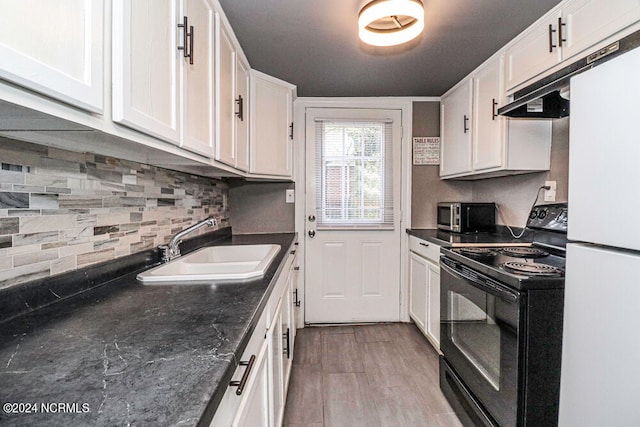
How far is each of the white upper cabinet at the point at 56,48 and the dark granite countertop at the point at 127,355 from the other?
0.49 metres

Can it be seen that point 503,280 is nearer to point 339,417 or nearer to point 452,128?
point 339,417

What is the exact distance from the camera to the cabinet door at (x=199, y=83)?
3.96 feet

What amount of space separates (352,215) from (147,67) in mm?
2369

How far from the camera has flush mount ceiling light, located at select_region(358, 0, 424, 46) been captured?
1.45m

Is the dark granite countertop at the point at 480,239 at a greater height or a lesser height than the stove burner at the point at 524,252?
greater

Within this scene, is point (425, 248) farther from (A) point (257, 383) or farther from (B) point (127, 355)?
(B) point (127, 355)

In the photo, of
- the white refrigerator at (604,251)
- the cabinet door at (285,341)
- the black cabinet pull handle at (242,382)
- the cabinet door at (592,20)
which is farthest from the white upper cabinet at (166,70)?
the cabinet door at (592,20)

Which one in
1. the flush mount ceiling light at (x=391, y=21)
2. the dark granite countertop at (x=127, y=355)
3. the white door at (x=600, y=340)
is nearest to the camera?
the dark granite countertop at (x=127, y=355)

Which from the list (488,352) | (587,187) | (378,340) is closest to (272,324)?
(488,352)

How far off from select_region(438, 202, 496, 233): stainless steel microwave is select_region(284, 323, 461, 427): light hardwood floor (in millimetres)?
981

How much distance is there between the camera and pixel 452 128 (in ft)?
9.23

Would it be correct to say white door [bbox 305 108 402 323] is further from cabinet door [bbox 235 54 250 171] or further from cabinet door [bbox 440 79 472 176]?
cabinet door [bbox 235 54 250 171]

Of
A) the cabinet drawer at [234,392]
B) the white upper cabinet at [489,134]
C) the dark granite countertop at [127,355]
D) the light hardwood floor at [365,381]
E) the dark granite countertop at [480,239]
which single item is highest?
the white upper cabinet at [489,134]

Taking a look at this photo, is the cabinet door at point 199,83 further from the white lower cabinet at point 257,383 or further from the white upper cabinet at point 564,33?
the white upper cabinet at point 564,33
